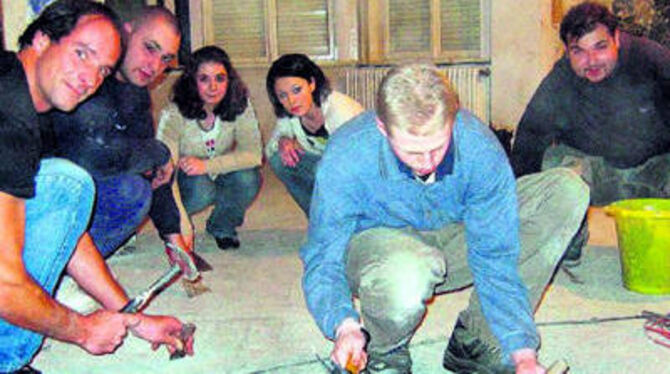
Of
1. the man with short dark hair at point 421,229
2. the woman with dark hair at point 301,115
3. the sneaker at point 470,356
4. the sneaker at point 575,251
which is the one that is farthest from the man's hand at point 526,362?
the woman with dark hair at point 301,115

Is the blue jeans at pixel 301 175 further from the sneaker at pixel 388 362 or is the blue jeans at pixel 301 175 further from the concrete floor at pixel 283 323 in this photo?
the sneaker at pixel 388 362

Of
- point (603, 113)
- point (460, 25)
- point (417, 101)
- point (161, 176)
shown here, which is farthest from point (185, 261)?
point (460, 25)

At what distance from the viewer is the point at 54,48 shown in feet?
6.78

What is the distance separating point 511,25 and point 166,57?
4.23m

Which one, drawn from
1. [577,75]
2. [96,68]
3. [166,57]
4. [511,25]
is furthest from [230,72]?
[511,25]

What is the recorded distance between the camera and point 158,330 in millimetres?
2119

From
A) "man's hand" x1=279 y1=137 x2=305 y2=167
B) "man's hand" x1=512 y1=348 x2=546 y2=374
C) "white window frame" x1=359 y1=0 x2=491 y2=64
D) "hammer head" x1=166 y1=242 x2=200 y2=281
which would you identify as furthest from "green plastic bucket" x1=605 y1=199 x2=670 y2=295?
"white window frame" x1=359 y1=0 x2=491 y2=64

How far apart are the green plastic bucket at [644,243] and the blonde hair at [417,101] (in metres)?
1.40

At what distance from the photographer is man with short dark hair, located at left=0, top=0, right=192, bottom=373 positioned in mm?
1786

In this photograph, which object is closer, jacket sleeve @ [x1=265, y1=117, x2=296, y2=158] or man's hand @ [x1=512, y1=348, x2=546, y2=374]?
man's hand @ [x1=512, y1=348, x2=546, y2=374]

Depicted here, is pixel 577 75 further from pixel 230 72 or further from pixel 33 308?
pixel 33 308

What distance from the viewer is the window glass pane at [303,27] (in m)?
7.91

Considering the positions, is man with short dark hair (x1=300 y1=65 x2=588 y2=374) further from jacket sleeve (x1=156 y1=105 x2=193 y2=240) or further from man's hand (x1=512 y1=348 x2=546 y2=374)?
jacket sleeve (x1=156 y1=105 x2=193 y2=240)

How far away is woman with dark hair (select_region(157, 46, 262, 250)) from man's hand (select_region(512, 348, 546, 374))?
2.21m
